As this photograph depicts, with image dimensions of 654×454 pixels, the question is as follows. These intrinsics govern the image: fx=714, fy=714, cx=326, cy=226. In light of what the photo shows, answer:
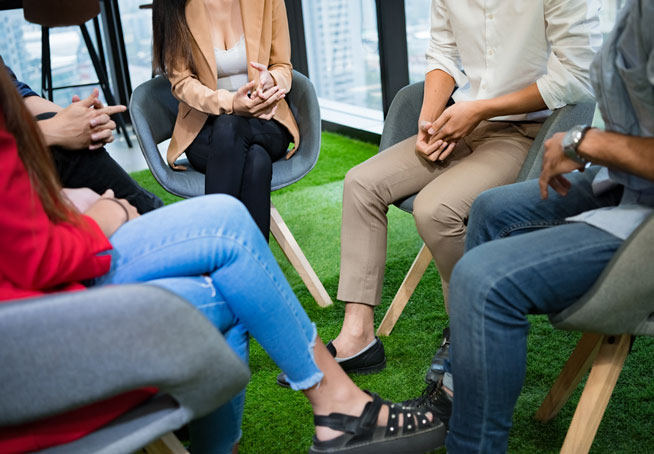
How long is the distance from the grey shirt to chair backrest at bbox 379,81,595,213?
0.43 metres

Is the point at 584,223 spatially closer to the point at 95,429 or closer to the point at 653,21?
the point at 653,21

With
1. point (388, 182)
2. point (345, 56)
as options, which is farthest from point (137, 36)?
point (388, 182)

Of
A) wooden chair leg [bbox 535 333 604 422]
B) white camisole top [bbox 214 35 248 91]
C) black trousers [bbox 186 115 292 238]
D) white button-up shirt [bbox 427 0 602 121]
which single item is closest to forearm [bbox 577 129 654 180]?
wooden chair leg [bbox 535 333 604 422]

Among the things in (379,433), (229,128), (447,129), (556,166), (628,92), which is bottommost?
(379,433)

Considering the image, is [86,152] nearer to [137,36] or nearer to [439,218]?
[439,218]

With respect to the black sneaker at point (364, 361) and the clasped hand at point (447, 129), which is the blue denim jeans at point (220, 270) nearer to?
the black sneaker at point (364, 361)

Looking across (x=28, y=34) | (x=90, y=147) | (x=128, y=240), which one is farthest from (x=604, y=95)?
(x=28, y=34)

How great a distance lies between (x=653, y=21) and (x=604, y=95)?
168mm

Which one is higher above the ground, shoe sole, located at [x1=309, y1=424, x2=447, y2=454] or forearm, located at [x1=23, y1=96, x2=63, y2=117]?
forearm, located at [x1=23, y1=96, x2=63, y2=117]

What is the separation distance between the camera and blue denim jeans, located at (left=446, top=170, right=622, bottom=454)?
4.21 feet

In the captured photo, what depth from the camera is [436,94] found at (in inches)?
86.5

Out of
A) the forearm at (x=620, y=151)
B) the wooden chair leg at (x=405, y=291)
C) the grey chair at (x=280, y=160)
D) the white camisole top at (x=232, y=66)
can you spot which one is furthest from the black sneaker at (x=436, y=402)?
the white camisole top at (x=232, y=66)

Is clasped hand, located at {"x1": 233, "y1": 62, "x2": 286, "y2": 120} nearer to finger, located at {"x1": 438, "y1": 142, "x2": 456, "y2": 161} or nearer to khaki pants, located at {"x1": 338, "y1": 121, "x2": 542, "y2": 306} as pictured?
khaki pants, located at {"x1": 338, "y1": 121, "x2": 542, "y2": 306}

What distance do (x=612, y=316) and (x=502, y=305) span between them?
19cm
